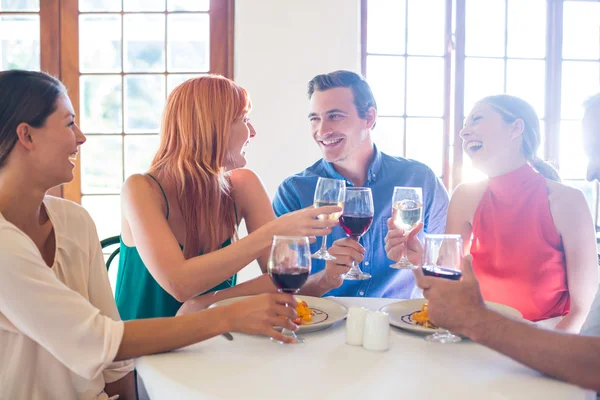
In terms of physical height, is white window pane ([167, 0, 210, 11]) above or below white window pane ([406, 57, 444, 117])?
above

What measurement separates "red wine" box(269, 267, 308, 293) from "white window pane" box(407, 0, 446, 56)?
126 inches

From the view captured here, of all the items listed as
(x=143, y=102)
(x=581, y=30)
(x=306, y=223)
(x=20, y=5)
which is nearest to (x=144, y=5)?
(x=143, y=102)

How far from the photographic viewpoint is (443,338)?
114 cm

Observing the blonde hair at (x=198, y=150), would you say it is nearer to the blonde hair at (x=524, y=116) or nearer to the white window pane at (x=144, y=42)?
the blonde hair at (x=524, y=116)

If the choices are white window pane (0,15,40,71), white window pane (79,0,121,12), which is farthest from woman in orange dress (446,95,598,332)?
white window pane (0,15,40,71)

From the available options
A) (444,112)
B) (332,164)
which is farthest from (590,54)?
(332,164)

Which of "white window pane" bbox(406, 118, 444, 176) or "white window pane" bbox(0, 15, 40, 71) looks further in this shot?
"white window pane" bbox(406, 118, 444, 176)

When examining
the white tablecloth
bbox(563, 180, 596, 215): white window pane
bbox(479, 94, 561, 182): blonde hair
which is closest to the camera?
the white tablecloth

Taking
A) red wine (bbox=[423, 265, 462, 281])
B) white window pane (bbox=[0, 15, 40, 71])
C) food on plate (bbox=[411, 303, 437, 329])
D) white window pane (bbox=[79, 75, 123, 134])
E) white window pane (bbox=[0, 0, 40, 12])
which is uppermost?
white window pane (bbox=[0, 0, 40, 12])

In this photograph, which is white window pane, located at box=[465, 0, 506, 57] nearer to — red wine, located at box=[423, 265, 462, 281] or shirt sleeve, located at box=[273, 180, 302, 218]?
shirt sleeve, located at box=[273, 180, 302, 218]

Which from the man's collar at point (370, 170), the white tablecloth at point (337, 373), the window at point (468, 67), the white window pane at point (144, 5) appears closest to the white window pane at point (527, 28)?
the window at point (468, 67)

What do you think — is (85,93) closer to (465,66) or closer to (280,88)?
(280,88)

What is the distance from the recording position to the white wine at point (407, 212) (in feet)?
4.93

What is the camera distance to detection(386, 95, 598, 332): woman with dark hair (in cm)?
180
